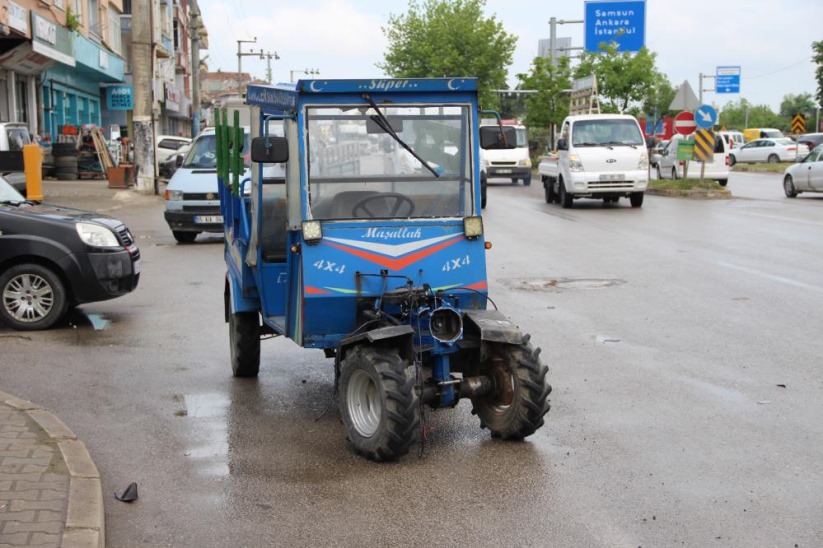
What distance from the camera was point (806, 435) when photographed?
256 inches

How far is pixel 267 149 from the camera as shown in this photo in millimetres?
6375

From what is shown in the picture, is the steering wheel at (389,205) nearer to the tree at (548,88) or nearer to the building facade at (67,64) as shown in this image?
the building facade at (67,64)

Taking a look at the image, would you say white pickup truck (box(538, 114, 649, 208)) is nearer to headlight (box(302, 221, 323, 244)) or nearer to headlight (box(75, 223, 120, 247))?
headlight (box(75, 223, 120, 247))

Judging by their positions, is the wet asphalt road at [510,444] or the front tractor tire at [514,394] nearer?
the wet asphalt road at [510,444]

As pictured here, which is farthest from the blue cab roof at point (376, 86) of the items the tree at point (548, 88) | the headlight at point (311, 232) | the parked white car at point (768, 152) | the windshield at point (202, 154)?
the parked white car at point (768, 152)

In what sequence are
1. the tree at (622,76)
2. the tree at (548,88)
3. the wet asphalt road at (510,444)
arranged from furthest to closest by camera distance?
the tree at (548,88) → the tree at (622,76) → the wet asphalt road at (510,444)

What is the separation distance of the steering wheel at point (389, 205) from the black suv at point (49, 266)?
4.67 meters

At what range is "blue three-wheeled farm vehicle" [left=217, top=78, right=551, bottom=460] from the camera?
619 centimetres

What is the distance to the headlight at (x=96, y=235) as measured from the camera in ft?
34.5

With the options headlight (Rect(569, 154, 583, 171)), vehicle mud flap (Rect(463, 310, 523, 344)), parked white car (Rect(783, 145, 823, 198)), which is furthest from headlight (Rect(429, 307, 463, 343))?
parked white car (Rect(783, 145, 823, 198))

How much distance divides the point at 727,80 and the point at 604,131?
5391cm

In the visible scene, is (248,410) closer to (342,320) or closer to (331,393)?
(331,393)

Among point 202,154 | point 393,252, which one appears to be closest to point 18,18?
point 202,154

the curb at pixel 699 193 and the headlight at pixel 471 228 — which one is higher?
the headlight at pixel 471 228
